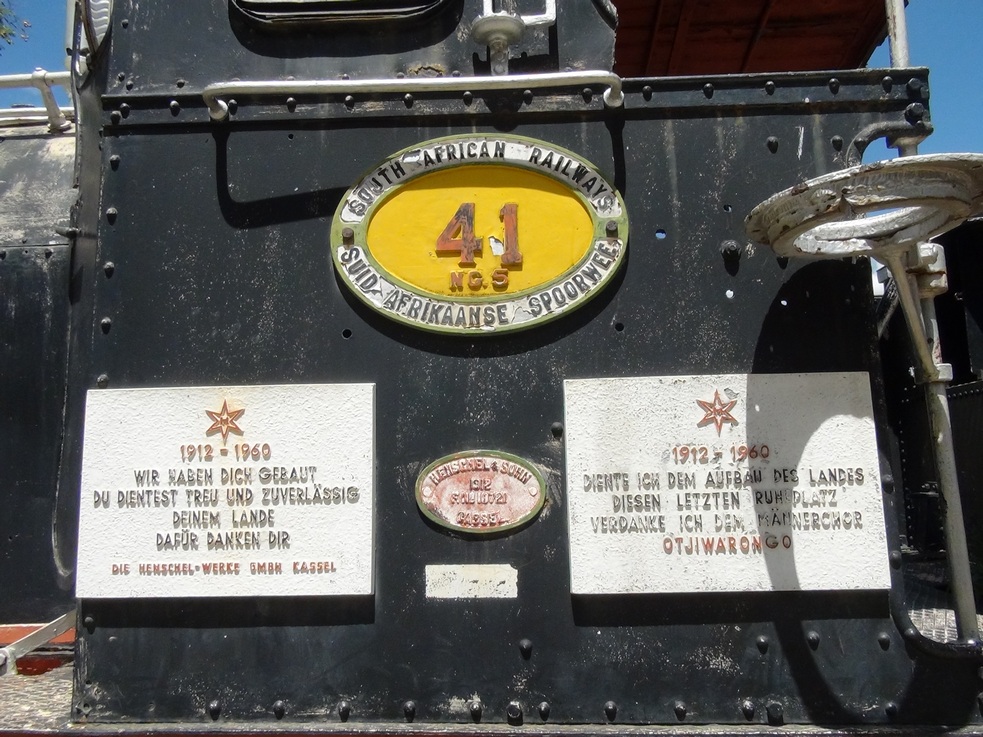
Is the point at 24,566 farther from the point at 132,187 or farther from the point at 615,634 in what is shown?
the point at 615,634

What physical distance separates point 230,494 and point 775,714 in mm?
1821

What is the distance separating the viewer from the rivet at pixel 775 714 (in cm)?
255

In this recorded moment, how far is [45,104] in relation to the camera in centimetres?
374

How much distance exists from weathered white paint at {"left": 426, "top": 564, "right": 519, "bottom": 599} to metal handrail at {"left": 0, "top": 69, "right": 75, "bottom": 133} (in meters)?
2.50

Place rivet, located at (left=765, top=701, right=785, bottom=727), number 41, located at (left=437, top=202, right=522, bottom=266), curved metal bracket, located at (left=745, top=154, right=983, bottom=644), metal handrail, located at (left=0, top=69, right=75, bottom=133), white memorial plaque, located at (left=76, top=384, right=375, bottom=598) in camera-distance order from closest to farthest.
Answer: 1. curved metal bracket, located at (left=745, top=154, right=983, bottom=644)
2. rivet, located at (left=765, top=701, right=785, bottom=727)
3. white memorial plaque, located at (left=76, top=384, right=375, bottom=598)
4. number 41, located at (left=437, top=202, right=522, bottom=266)
5. metal handrail, located at (left=0, top=69, right=75, bottom=133)

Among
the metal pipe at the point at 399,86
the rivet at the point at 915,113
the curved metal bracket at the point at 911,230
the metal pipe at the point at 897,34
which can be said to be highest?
the metal pipe at the point at 897,34

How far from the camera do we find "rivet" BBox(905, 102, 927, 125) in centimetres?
277

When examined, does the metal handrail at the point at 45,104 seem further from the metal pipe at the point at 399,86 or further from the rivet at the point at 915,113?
the rivet at the point at 915,113

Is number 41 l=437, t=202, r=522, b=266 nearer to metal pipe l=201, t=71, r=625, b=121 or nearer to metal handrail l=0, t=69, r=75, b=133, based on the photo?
metal pipe l=201, t=71, r=625, b=121

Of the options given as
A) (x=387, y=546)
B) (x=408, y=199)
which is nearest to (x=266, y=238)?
(x=408, y=199)

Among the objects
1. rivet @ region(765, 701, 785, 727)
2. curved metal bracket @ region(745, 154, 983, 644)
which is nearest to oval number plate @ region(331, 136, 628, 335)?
curved metal bracket @ region(745, 154, 983, 644)

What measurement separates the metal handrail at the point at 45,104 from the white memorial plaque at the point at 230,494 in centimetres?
166

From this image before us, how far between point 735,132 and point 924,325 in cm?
88

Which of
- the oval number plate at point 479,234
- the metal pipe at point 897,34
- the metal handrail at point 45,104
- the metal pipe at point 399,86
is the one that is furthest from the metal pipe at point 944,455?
the metal handrail at point 45,104
